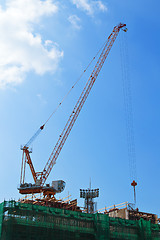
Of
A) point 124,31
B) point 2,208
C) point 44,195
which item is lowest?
point 2,208

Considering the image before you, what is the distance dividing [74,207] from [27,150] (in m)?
42.5

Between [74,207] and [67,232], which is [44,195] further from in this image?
[67,232]

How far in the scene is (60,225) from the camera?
63.0 m

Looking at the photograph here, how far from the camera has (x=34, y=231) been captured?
6022 centimetres

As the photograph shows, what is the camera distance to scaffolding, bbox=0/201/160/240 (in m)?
58.7

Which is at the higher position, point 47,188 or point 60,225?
point 47,188

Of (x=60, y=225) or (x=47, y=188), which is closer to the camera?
(x=60, y=225)

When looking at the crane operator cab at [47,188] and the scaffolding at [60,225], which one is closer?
the scaffolding at [60,225]

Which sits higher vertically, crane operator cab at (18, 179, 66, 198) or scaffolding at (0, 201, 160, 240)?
crane operator cab at (18, 179, 66, 198)

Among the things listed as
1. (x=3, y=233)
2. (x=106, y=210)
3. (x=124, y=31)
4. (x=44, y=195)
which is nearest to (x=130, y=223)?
(x=106, y=210)

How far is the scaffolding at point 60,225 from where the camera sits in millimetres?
58719

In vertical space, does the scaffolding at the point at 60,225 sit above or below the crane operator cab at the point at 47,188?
below

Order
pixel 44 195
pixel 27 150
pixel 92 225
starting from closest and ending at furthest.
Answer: pixel 92 225, pixel 44 195, pixel 27 150

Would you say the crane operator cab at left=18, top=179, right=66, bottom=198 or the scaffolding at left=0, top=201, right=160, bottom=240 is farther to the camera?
the crane operator cab at left=18, top=179, right=66, bottom=198
